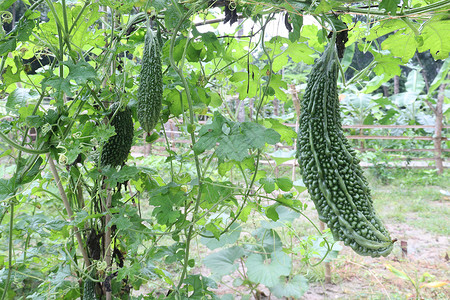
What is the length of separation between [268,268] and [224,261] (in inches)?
10.6

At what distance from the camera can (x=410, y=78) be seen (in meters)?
7.95

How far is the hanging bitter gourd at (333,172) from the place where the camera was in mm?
790

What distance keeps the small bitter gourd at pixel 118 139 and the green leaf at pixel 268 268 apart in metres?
0.96

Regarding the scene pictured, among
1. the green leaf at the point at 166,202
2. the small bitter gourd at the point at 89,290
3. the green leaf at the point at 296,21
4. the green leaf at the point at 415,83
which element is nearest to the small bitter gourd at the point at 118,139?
the green leaf at the point at 166,202

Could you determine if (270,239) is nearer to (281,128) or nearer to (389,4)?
(281,128)

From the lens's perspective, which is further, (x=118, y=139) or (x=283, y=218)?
(x=283, y=218)

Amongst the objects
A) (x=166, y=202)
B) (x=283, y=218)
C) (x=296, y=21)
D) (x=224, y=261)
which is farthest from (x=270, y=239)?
(x=296, y=21)

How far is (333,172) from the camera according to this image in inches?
32.4

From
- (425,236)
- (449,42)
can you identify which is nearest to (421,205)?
(425,236)

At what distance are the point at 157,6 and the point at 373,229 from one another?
0.79 meters

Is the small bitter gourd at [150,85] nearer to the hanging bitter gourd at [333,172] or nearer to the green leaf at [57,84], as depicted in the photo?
the green leaf at [57,84]

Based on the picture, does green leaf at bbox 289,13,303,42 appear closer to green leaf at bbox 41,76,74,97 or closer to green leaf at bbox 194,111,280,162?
green leaf at bbox 194,111,280,162

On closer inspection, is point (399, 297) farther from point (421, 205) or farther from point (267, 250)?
point (421, 205)

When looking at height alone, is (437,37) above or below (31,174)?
above
